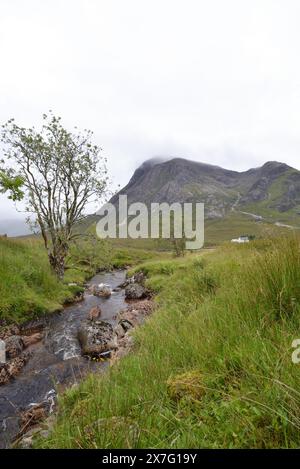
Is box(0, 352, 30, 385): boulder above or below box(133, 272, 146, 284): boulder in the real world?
below

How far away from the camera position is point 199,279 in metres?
9.95

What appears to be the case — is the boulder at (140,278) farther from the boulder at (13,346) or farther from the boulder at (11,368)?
the boulder at (11,368)

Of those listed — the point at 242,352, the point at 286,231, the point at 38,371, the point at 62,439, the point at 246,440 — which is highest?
the point at 286,231

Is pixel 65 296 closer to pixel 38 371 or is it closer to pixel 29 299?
pixel 29 299

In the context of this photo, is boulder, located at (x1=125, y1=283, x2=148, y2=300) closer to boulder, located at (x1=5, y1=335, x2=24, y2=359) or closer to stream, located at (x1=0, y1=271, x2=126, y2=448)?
stream, located at (x1=0, y1=271, x2=126, y2=448)

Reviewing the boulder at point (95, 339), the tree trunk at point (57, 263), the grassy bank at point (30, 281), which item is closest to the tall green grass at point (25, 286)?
the grassy bank at point (30, 281)

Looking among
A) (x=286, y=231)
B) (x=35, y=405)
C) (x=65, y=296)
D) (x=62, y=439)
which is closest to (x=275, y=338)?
(x=62, y=439)

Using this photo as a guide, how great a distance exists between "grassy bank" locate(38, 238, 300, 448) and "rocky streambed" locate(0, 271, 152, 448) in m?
1.17

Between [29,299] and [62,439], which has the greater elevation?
[62,439]

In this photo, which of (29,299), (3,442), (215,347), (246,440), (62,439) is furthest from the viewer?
(29,299)

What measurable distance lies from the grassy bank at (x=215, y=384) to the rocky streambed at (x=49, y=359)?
117 centimetres

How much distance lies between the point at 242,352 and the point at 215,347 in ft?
1.86

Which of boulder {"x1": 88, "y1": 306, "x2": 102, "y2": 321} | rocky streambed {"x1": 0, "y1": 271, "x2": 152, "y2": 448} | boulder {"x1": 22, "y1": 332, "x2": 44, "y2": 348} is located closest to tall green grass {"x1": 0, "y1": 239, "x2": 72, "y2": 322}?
rocky streambed {"x1": 0, "y1": 271, "x2": 152, "y2": 448}

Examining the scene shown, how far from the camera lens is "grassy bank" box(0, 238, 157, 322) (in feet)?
47.5
